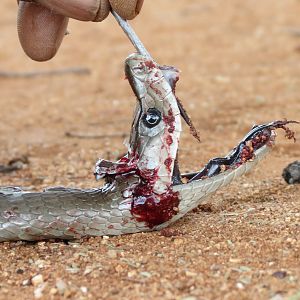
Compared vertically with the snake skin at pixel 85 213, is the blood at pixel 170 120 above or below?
above

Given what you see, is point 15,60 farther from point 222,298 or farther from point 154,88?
point 222,298

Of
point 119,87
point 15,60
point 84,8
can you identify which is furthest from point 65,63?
point 84,8

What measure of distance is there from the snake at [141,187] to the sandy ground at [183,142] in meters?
0.06

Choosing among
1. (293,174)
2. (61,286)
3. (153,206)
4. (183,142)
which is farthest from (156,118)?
(183,142)

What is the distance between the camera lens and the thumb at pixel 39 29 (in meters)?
3.20

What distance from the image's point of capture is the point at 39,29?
3.24m

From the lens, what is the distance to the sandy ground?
2498 millimetres

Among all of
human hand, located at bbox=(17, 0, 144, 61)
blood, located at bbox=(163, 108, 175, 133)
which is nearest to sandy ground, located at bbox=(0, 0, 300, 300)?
blood, located at bbox=(163, 108, 175, 133)

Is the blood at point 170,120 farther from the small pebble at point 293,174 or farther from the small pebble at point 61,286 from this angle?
the small pebble at point 293,174

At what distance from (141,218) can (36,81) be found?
178 inches

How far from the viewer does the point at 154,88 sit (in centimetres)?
282

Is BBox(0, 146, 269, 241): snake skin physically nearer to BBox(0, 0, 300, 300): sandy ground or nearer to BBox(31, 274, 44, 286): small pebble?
BBox(0, 0, 300, 300): sandy ground

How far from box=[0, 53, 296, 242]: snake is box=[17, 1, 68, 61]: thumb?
550mm

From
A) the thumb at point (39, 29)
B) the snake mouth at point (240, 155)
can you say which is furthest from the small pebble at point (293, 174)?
the thumb at point (39, 29)
